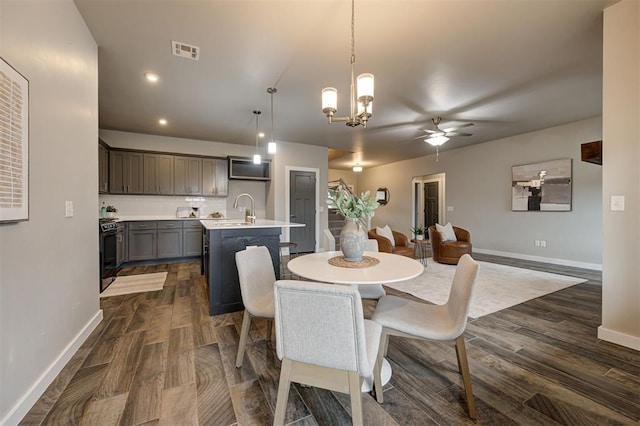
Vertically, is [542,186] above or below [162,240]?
above

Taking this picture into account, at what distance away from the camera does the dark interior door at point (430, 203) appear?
7778mm

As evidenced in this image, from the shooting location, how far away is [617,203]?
2121 mm

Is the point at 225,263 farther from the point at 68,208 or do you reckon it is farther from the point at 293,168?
the point at 293,168

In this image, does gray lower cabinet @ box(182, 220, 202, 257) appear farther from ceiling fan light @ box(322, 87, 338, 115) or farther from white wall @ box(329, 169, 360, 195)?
white wall @ box(329, 169, 360, 195)

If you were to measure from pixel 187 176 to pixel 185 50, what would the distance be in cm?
343

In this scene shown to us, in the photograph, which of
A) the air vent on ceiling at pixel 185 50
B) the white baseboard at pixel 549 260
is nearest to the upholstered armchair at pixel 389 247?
the white baseboard at pixel 549 260

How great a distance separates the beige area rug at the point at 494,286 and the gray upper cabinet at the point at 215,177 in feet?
13.6

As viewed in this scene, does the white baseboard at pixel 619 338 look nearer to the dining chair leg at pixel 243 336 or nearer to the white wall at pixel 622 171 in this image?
the white wall at pixel 622 171

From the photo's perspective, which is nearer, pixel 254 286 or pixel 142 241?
pixel 254 286

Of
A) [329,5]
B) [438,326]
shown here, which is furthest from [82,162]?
[438,326]

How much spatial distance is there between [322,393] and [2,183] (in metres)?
1.97

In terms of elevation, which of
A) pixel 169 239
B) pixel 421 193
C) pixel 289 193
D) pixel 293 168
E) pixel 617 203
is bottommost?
pixel 169 239

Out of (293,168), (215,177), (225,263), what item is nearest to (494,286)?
(225,263)

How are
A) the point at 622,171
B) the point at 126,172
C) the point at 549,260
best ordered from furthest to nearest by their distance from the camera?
1. the point at 549,260
2. the point at 126,172
3. the point at 622,171
